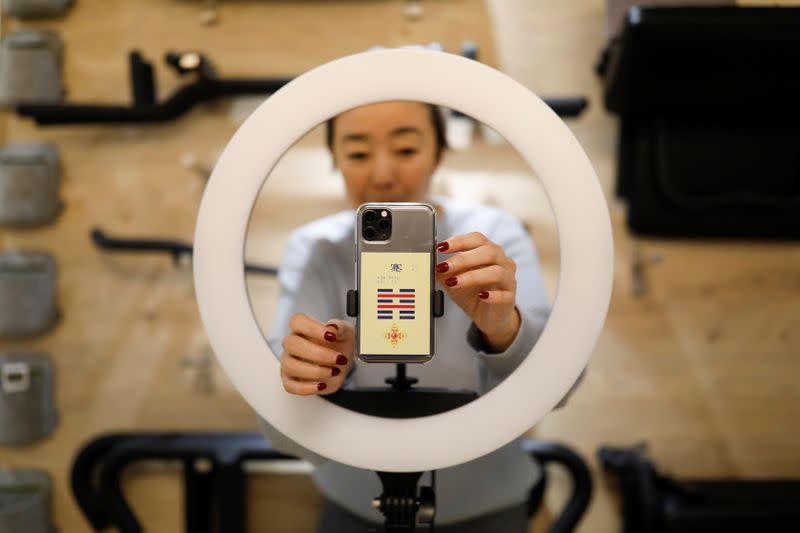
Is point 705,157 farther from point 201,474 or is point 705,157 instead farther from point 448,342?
point 201,474

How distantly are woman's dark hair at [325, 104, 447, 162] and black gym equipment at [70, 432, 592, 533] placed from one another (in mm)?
587

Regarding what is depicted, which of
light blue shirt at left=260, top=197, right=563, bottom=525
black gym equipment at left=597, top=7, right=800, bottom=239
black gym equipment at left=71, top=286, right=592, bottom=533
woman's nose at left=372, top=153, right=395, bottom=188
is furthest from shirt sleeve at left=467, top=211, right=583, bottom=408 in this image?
black gym equipment at left=597, top=7, right=800, bottom=239

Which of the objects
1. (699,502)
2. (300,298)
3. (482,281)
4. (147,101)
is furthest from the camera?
(147,101)

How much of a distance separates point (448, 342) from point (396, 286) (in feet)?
0.26

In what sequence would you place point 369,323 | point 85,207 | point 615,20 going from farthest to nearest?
point 85,207, point 615,20, point 369,323

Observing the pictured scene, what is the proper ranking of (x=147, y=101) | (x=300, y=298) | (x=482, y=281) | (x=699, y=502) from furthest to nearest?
(x=147, y=101), (x=699, y=502), (x=300, y=298), (x=482, y=281)

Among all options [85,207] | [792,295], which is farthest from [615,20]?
[85,207]

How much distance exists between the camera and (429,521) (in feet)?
1.62

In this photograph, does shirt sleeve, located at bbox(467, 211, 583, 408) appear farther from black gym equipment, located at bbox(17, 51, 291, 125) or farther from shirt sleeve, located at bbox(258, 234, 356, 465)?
black gym equipment, located at bbox(17, 51, 291, 125)

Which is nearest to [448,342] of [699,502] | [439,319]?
[439,319]

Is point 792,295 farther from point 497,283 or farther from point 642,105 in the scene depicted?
point 497,283

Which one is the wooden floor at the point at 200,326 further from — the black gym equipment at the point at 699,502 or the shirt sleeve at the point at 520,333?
the shirt sleeve at the point at 520,333

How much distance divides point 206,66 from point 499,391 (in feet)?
2.83

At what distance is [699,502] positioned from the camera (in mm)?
974
